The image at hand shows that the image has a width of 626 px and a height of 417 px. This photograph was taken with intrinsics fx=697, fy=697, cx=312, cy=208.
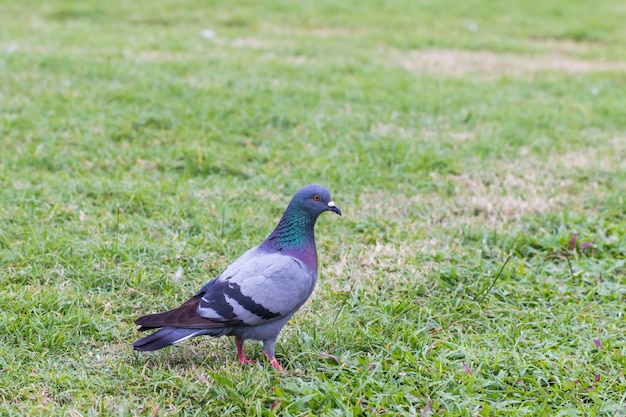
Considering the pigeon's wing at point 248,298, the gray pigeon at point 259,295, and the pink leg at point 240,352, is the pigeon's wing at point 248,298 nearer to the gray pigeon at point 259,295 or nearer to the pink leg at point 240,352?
the gray pigeon at point 259,295

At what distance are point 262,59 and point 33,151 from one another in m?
3.91

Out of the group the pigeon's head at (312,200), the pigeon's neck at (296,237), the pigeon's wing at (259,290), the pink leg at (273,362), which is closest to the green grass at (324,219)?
the pink leg at (273,362)

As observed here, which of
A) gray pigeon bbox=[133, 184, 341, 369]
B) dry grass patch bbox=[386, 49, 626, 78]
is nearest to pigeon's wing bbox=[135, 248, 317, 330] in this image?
gray pigeon bbox=[133, 184, 341, 369]

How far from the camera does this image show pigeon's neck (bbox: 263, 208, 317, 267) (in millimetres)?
3385

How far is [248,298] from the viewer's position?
10.3 feet

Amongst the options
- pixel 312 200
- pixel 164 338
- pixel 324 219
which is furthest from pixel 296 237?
pixel 324 219

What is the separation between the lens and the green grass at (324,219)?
124 inches

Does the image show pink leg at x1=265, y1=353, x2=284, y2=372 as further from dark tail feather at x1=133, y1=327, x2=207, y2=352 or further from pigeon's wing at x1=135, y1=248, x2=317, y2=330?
dark tail feather at x1=133, y1=327, x2=207, y2=352

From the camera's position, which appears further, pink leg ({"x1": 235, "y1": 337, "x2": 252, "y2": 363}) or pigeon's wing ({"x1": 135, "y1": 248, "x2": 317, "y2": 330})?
pink leg ({"x1": 235, "y1": 337, "x2": 252, "y2": 363})

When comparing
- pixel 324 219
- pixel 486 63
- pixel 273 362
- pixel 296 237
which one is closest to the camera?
pixel 273 362

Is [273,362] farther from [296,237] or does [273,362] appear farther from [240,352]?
[296,237]

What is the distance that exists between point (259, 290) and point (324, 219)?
75.9 inches

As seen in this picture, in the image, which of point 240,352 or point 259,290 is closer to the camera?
point 259,290

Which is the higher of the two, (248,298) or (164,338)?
(248,298)
